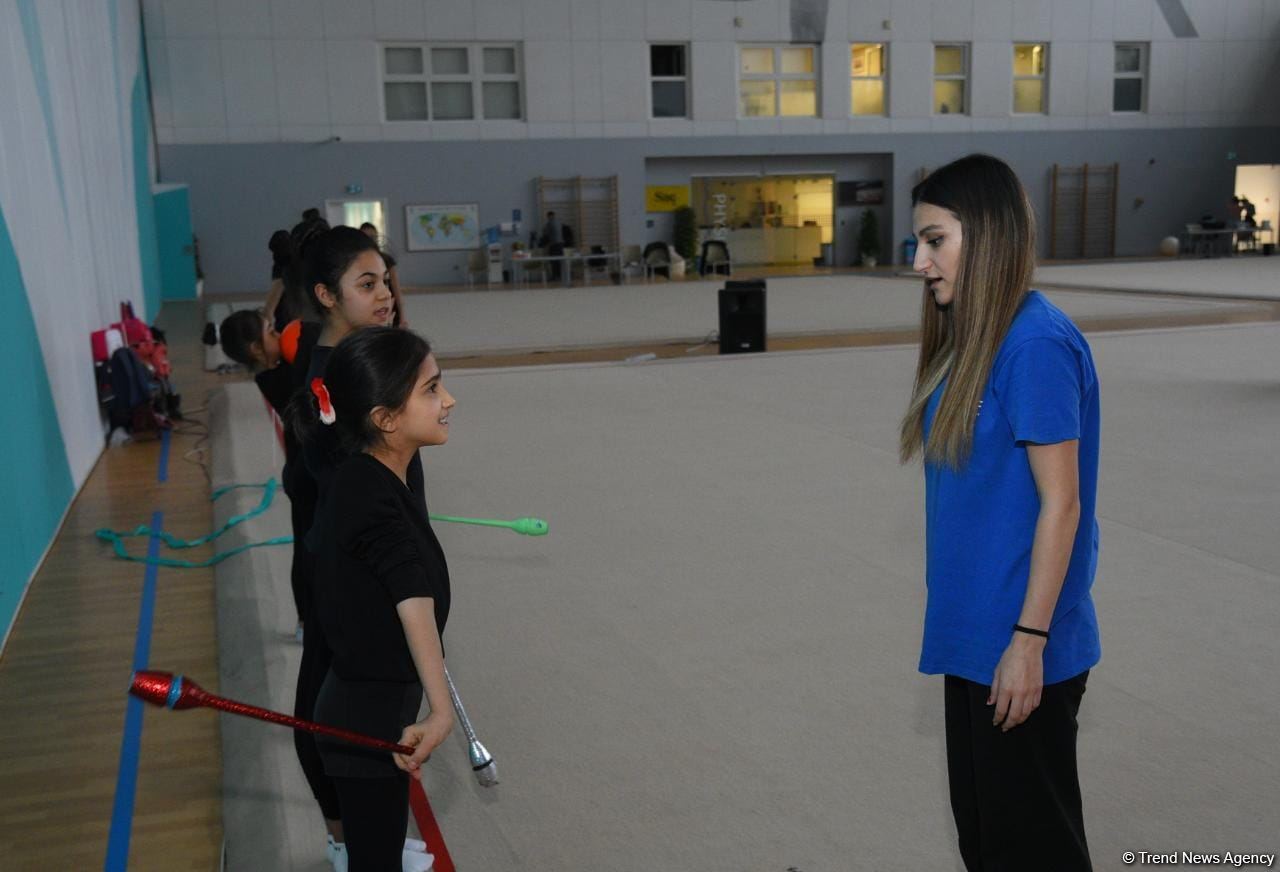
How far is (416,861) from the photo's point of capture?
2.75 meters

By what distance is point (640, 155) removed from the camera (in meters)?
26.4

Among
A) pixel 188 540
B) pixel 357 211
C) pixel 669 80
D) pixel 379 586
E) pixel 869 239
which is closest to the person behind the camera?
pixel 379 586

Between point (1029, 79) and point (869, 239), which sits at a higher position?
point (1029, 79)

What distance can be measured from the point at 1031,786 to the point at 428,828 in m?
1.64

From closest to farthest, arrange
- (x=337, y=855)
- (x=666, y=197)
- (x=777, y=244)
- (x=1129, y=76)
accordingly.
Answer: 1. (x=337, y=855)
2. (x=666, y=197)
3. (x=1129, y=76)
4. (x=777, y=244)

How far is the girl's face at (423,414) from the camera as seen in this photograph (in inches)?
89.4

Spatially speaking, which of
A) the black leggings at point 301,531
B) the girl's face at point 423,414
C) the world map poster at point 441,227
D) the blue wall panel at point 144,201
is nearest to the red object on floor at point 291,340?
the black leggings at point 301,531

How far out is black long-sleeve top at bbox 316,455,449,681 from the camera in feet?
6.99

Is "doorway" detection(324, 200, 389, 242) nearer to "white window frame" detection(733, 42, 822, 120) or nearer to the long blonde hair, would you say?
"white window frame" detection(733, 42, 822, 120)

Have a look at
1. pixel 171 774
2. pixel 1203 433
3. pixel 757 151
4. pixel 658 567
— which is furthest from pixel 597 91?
pixel 171 774

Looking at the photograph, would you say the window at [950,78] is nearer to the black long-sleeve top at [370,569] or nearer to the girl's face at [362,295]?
the girl's face at [362,295]

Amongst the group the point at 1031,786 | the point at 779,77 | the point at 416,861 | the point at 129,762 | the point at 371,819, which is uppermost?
the point at 779,77

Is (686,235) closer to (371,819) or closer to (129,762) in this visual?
(129,762)

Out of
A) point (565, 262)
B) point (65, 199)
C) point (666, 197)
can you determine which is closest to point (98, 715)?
point (65, 199)
